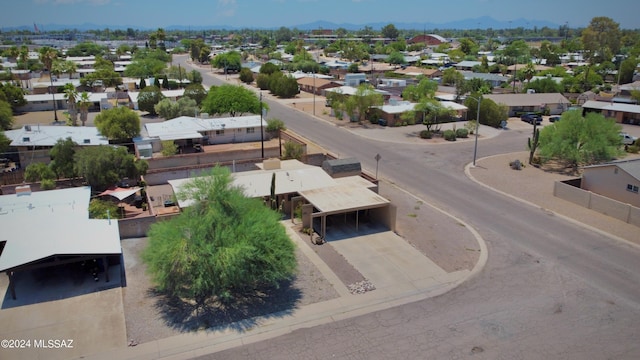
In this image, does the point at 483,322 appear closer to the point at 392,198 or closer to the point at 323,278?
the point at 323,278

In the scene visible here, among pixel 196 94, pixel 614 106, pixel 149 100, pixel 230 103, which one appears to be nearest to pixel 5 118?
pixel 149 100

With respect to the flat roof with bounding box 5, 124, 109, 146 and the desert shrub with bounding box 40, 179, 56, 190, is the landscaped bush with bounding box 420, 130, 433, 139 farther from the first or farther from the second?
the desert shrub with bounding box 40, 179, 56, 190

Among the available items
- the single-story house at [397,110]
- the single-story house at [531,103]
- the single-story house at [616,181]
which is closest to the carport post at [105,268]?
the single-story house at [616,181]

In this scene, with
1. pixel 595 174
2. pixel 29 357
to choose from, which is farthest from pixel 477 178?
pixel 29 357

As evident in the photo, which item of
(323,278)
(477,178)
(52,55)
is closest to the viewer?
(323,278)

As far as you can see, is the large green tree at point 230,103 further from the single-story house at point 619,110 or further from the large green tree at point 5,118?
the single-story house at point 619,110

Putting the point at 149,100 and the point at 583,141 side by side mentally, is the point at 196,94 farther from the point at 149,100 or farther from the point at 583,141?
the point at 583,141

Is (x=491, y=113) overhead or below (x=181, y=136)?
overhead
